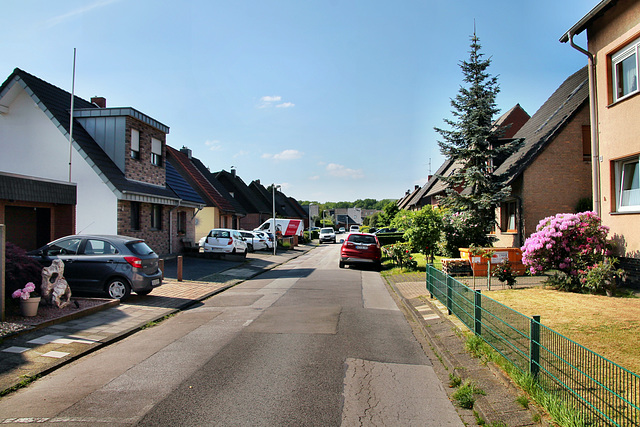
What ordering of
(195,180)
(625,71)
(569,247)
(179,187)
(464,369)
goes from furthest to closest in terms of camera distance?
(195,180), (179,187), (625,71), (569,247), (464,369)

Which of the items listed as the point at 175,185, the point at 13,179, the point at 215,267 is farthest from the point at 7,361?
the point at 175,185

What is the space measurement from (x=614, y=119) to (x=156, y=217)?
18415 mm

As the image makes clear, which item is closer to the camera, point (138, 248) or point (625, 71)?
point (138, 248)

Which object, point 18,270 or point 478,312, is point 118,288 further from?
point 478,312

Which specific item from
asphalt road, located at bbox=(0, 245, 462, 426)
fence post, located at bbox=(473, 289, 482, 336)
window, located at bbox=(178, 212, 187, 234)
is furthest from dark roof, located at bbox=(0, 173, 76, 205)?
fence post, located at bbox=(473, 289, 482, 336)

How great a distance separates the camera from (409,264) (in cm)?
1906

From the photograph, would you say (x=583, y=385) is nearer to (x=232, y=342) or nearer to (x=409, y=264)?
(x=232, y=342)

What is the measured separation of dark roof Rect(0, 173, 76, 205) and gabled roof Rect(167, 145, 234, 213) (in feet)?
56.3

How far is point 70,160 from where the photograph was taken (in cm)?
1692

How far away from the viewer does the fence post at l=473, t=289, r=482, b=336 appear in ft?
22.1

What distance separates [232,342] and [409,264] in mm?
12957

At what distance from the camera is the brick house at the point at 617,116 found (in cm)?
1096

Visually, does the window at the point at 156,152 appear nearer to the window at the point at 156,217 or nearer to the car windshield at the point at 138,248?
the window at the point at 156,217

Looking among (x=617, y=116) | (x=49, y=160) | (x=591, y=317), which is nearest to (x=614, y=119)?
(x=617, y=116)
